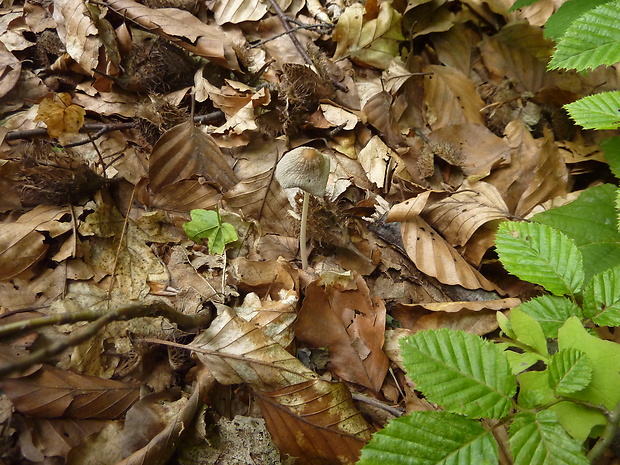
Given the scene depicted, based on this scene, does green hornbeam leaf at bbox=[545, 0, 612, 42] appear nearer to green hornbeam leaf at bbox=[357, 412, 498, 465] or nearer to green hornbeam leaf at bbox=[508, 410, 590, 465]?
green hornbeam leaf at bbox=[508, 410, 590, 465]

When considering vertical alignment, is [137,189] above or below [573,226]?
below

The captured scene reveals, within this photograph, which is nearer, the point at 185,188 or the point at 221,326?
the point at 221,326

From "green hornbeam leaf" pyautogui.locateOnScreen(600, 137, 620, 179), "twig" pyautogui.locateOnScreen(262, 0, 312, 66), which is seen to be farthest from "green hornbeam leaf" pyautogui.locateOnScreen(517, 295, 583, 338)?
"twig" pyautogui.locateOnScreen(262, 0, 312, 66)

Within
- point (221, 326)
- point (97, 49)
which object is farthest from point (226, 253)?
point (97, 49)

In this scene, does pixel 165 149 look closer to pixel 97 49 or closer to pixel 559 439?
pixel 97 49

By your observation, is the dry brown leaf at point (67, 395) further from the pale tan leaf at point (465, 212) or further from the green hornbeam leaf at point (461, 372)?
the pale tan leaf at point (465, 212)

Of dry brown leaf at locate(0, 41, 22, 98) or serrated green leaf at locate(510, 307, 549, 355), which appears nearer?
serrated green leaf at locate(510, 307, 549, 355)
